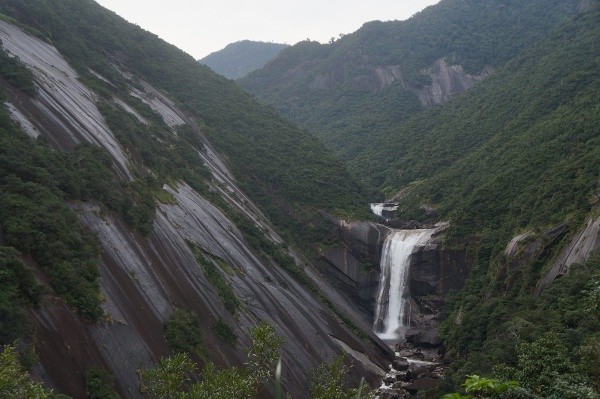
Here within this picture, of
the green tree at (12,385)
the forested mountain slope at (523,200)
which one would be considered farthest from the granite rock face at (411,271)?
the green tree at (12,385)

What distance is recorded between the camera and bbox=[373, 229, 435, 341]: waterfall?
47.2 meters

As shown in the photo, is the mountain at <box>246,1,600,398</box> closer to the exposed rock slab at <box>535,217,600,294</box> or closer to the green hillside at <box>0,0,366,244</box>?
the exposed rock slab at <box>535,217,600,294</box>

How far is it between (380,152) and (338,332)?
56358mm

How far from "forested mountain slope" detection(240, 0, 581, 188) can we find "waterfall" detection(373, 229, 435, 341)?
4419 cm

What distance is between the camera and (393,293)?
48.7 metres

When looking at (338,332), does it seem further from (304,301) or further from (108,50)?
(108,50)

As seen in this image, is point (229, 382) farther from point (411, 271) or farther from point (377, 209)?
point (377, 209)

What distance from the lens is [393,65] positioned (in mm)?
122812

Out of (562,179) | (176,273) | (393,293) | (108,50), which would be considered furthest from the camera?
(108,50)

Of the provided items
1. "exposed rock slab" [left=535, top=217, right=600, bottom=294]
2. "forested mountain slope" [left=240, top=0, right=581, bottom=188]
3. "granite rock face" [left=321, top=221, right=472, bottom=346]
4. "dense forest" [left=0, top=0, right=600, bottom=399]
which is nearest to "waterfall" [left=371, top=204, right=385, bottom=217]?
"dense forest" [left=0, top=0, right=600, bottom=399]

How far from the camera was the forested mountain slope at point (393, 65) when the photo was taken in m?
110

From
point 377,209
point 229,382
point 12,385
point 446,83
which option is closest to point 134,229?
point 229,382

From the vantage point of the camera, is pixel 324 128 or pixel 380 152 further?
pixel 324 128

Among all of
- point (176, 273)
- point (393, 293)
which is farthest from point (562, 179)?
point (176, 273)
